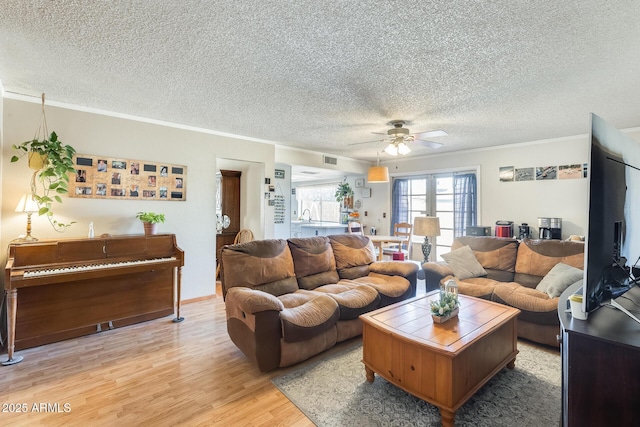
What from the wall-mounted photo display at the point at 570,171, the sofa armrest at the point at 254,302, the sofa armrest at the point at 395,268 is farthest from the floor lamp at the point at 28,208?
the wall-mounted photo display at the point at 570,171

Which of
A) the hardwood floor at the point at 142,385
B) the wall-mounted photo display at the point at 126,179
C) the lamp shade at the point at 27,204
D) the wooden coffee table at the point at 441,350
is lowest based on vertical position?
the hardwood floor at the point at 142,385

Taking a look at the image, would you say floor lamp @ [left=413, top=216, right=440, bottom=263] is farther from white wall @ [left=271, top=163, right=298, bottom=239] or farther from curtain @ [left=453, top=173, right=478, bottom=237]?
white wall @ [left=271, top=163, right=298, bottom=239]

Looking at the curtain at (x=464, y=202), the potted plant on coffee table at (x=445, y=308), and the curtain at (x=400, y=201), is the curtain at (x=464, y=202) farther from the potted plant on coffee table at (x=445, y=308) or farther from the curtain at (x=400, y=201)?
the potted plant on coffee table at (x=445, y=308)

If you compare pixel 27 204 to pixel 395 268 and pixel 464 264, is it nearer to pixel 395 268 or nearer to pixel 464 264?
pixel 395 268

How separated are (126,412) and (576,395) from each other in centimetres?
245

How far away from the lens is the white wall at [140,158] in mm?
3004

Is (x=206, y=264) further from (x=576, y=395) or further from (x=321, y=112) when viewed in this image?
(x=576, y=395)

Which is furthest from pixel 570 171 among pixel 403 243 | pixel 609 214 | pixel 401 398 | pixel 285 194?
pixel 285 194

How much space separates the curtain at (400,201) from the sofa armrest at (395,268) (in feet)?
10.8

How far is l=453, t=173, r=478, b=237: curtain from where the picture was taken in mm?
5801

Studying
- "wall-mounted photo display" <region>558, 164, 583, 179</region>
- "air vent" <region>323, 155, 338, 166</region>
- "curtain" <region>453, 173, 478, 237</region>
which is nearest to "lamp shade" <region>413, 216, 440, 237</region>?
"curtain" <region>453, 173, 478, 237</region>

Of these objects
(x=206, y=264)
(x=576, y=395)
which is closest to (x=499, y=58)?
(x=576, y=395)

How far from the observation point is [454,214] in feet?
20.1

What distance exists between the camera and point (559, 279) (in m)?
2.98
